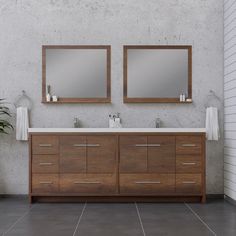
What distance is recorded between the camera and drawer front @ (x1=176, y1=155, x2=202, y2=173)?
5.50 metres

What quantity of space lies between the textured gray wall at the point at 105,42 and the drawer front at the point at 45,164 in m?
0.62

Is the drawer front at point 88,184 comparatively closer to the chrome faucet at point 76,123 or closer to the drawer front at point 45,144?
the drawer front at point 45,144

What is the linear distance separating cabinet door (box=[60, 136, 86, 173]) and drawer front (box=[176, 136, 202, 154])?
1.13 metres

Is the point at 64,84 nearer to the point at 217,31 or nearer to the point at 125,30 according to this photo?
the point at 125,30

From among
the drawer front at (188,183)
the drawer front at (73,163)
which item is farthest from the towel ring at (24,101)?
the drawer front at (188,183)

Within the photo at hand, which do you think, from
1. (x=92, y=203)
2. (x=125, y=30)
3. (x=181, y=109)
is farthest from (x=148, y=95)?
(x=92, y=203)

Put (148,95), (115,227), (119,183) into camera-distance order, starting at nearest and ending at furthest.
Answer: (115,227)
(119,183)
(148,95)

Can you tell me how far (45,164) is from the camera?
5.48 meters

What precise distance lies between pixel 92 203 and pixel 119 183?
403 mm

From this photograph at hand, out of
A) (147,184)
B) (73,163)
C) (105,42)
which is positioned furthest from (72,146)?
(105,42)

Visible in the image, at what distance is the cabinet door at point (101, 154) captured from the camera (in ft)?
18.0

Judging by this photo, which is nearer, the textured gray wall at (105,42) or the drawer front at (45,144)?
the drawer front at (45,144)

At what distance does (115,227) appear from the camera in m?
4.18

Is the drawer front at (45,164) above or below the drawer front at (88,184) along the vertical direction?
above
